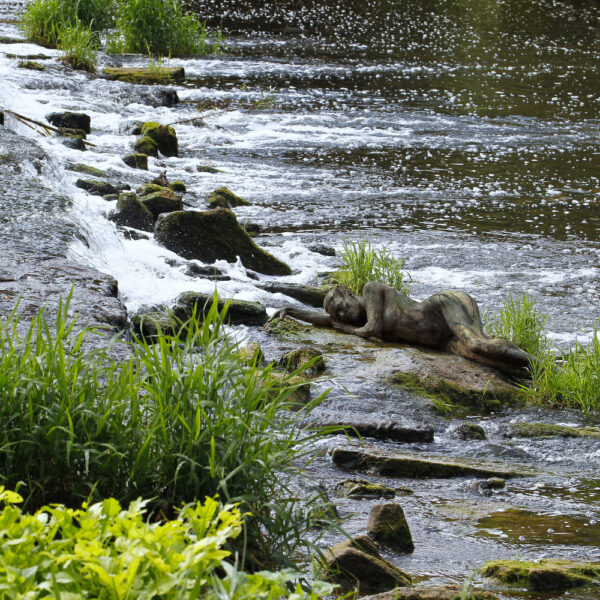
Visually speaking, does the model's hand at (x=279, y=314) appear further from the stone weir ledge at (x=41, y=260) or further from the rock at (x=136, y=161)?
the rock at (x=136, y=161)

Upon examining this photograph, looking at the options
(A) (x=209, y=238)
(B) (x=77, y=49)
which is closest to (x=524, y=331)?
(A) (x=209, y=238)

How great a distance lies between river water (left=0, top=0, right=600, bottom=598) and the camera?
4879 mm

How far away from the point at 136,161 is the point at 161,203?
250cm

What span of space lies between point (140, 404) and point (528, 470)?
278cm

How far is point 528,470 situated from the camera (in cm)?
526

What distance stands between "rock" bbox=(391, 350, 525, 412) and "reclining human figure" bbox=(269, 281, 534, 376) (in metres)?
0.20

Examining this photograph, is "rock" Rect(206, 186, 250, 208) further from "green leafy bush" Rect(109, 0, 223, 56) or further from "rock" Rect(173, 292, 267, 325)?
"green leafy bush" Rect(109, 0, 223, 56)

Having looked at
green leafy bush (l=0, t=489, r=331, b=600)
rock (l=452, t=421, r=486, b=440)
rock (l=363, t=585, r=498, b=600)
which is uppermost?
green leafy bush (l=0, t=489, r=331, b=600)

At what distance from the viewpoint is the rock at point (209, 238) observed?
959cm

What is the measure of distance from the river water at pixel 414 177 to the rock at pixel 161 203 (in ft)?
1.91

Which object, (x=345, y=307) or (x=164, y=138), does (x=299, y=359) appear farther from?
(x=164, y=138)

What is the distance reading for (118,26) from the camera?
2128cm

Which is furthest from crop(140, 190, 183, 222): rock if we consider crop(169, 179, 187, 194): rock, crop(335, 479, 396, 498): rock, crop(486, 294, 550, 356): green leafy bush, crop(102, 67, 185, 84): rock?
crop(102, 67, 185, 84): rock

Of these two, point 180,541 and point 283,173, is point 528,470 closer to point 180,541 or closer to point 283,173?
point 180,541
